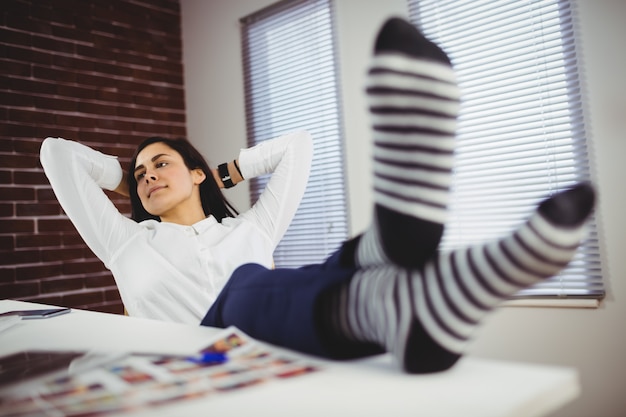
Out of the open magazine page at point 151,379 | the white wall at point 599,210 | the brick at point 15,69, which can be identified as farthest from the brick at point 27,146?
the open magazine page at point 151,379

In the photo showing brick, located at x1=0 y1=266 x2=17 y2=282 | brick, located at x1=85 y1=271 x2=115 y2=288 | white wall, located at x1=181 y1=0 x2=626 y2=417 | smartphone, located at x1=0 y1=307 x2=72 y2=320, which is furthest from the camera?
brick, located at x1=85 y1=271 x2=115 y2=288

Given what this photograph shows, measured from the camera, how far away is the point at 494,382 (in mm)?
541

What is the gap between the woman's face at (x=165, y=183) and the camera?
1736 millimetres

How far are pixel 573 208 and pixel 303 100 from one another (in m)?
2.60

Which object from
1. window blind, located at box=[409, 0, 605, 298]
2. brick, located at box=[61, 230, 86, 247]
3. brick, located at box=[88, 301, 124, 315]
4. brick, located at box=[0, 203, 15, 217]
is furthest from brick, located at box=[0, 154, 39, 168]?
window blind, located at box=[409, 0, 605, 298]

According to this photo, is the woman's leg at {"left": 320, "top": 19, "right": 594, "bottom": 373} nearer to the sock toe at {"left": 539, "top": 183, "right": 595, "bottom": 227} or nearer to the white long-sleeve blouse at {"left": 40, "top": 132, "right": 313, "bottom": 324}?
the sock toe at {"left": 539, "top": 183, "right": 595, "bottom": 227}

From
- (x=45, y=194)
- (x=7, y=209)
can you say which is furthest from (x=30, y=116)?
(x=7, y=209)

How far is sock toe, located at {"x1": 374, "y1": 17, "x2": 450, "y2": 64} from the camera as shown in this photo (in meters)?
0.55

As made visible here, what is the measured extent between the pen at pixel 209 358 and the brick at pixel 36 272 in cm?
264

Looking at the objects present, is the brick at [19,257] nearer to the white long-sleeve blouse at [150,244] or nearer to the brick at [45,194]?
the brick at [45,194]

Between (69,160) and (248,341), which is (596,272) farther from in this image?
(69,160)

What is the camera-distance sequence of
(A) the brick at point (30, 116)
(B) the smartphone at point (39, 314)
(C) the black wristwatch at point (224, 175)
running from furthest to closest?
(A) the brick at point (30, 116)
(C) the black wristwatch at point (224, 175)
(B) the smartphone at point (39, 314)

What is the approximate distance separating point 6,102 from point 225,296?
2.66 meters

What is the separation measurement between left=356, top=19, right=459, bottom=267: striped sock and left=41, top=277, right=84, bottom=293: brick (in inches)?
116
